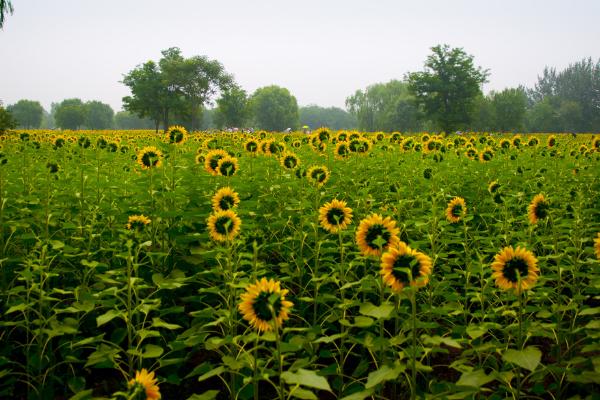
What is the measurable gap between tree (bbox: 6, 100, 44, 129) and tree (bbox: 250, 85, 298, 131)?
5736 centimetres

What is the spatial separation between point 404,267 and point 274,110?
9829cm

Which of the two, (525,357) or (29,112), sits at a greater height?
(29,112)

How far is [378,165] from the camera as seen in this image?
768 centimetres

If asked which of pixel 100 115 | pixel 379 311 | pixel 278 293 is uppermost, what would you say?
pixel 100 115

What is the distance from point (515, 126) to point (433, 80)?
22358mm

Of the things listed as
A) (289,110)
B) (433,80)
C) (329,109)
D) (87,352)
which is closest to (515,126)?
(433,80)

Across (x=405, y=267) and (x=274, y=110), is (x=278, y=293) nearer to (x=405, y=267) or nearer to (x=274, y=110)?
(x=405, y=267)

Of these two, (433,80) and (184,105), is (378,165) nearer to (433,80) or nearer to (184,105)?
(433,80)

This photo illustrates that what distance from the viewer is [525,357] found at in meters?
1.91

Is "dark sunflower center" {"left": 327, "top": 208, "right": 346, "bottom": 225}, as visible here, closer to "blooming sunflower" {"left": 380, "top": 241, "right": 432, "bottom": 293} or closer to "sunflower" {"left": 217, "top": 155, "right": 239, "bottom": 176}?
"blooming sunflower" {"left": 380, "top": 241, "right": 432, "bottom": 293}

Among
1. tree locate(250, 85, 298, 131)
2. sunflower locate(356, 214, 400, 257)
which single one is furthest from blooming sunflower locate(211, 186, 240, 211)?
tree locate(250, 85, 298, 131)

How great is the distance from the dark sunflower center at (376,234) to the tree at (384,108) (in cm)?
7976

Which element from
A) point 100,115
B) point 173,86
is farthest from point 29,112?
point 173,86

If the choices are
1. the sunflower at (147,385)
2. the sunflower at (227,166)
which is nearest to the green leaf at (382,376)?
the sunflower at (147,385)
